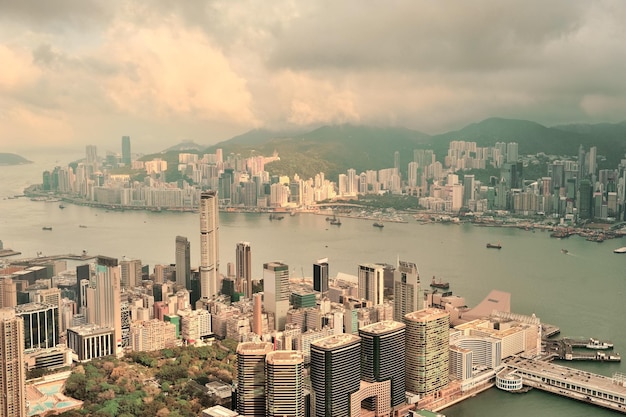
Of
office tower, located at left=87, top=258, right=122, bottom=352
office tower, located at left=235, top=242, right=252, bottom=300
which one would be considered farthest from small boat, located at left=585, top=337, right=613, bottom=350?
office tower, located at left=87, top=258, right=122, bottom=352

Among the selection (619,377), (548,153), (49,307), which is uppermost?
(548,153)

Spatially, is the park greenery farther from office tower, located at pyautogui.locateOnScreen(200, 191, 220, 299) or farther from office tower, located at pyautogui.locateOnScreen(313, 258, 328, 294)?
office tower, located at pyautogui.locateOnScreen(313, 258, 328, 294)

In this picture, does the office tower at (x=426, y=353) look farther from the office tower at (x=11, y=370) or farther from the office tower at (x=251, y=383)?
the office tower at (x=11, y=370)

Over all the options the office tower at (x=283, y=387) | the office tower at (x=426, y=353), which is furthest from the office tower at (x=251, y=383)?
the office tower at (x=426, y=353)

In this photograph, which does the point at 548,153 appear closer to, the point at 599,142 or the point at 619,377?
the point at 599,142

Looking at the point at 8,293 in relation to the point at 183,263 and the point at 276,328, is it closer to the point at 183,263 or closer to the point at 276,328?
the point at 183,263

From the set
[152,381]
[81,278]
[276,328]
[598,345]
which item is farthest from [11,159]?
[598,345]

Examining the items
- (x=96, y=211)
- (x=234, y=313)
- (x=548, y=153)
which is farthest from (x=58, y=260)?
(x=548, y=153)
